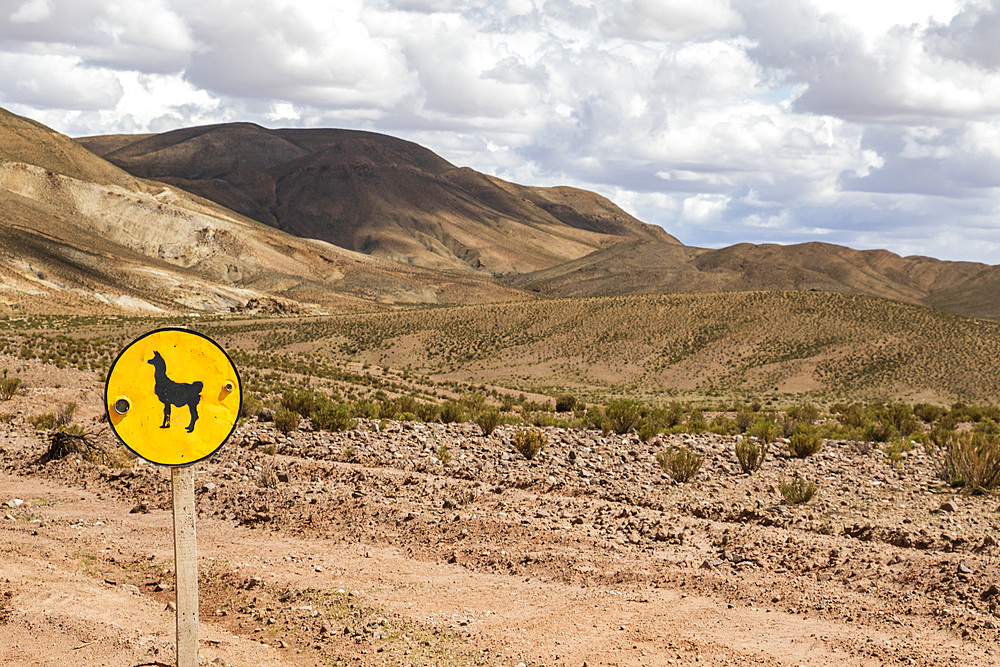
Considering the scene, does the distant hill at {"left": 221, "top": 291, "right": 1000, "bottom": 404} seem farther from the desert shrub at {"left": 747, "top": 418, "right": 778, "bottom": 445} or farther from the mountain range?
the mountain range

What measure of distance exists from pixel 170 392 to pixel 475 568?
5144 mm

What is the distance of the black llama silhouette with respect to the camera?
5184mm

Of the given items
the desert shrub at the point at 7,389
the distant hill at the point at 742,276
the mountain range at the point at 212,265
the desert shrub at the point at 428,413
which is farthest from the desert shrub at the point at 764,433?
the distant hill at the point at 742,276

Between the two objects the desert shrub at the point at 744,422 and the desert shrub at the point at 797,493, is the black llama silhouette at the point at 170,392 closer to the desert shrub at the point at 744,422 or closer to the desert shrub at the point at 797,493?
the desert shrub at the point at 797,493

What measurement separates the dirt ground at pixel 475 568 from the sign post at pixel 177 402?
7.21ft

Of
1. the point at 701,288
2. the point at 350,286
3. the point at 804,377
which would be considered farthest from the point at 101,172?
the point at 804,377

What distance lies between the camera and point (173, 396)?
5.21 meters

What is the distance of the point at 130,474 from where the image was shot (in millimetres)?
13023

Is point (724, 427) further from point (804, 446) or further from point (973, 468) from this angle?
point (973, 468)

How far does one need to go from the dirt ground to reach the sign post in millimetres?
2197

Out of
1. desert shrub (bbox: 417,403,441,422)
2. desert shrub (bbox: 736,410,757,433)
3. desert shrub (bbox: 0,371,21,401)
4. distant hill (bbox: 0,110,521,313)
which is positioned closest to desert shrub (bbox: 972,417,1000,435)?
desert shrub (bbox: 736,410,757,433)

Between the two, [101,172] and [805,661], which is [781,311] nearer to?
[805,661]

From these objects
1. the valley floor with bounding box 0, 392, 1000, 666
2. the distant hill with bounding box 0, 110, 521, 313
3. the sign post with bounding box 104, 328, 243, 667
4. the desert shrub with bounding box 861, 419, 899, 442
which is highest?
the distant hill with bounding box 0, 110, 521, 313

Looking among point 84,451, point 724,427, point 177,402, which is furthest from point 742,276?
point 177,402
